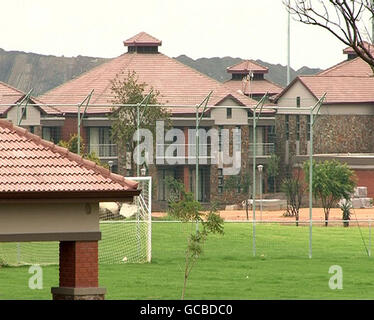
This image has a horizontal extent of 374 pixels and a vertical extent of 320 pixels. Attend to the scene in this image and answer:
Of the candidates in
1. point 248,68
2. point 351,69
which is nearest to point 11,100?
point 351,69

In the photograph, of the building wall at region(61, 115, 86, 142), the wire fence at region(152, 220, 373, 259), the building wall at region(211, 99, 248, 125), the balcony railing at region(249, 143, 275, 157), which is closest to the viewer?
the wire fence at region(152, 220, 373, 259)

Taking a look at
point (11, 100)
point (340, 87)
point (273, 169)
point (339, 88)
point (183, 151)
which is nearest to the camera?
point (183, 151)

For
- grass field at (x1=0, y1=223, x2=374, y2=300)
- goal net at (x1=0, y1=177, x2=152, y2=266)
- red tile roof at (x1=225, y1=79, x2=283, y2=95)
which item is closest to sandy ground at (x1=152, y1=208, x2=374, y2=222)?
grass field at (x1=0, y1=223, x2=374, y2=300)

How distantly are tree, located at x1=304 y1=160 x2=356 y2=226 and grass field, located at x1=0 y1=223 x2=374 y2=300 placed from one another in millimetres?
13290

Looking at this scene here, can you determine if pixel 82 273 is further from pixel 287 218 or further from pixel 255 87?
pixel 255 87

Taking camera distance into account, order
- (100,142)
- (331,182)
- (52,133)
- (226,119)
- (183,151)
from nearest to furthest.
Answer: (52,133) < (183,151) < (331,182) < (100,142) < (226,119)

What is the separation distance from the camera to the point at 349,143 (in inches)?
3787

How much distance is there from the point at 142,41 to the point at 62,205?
80.9 m

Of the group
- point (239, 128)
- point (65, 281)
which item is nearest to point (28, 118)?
point (239, 128)

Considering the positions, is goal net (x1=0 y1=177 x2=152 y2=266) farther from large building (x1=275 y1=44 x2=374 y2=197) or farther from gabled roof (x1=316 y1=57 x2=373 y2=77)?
gabled roof (x1=316 y1=57 x2=373 y2=77)

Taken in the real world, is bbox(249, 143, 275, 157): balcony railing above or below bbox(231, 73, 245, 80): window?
below

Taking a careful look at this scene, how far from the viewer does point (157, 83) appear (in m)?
95.9

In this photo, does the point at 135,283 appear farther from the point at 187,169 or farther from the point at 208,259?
the point at 187,169

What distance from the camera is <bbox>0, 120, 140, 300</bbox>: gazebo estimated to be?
944 inches
